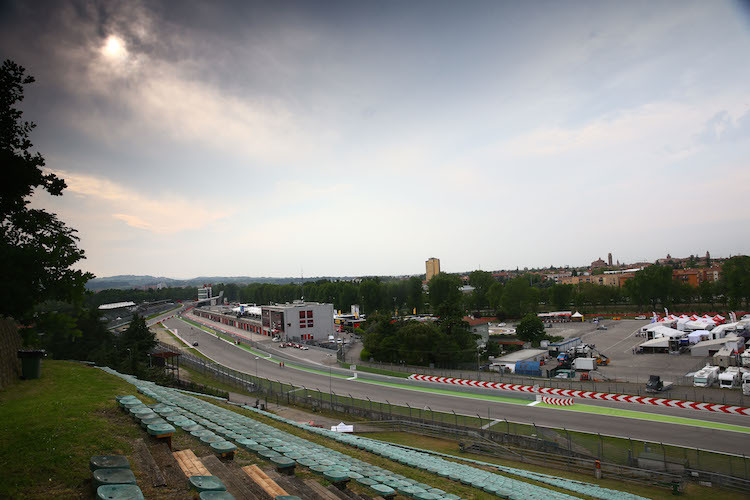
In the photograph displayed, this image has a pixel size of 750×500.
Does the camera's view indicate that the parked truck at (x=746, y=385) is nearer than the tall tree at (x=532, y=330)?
Yes

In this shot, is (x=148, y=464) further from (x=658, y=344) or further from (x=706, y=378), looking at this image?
(x=658, y=344)

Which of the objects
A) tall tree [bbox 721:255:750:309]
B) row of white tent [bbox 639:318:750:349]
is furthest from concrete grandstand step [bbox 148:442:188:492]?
tall tree [bbox 721:255:750:309]

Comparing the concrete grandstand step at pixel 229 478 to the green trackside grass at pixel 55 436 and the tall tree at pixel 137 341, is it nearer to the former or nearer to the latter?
the green trackside grass at pixel 55 436

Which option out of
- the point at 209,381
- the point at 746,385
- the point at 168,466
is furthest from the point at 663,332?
the point at 168,466

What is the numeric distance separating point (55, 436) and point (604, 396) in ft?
100

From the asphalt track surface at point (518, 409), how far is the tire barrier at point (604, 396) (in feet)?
1.86

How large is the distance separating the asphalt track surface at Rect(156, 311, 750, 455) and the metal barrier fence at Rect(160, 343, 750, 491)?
60.3 inches

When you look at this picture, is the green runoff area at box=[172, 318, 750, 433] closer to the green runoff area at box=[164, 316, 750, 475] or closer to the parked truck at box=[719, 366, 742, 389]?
the green runoff area at box=[164, 316, 750, 475]

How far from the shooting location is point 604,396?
2834 cm

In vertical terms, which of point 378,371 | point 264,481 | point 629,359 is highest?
point 264,481

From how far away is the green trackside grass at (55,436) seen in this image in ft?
21.4

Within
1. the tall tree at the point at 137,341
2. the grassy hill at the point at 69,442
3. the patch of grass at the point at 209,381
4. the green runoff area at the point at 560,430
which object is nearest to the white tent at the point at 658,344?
the green runoff area at the point at 560,430

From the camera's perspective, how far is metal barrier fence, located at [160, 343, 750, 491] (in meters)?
16.9

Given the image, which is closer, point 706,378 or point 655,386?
point 655,386
